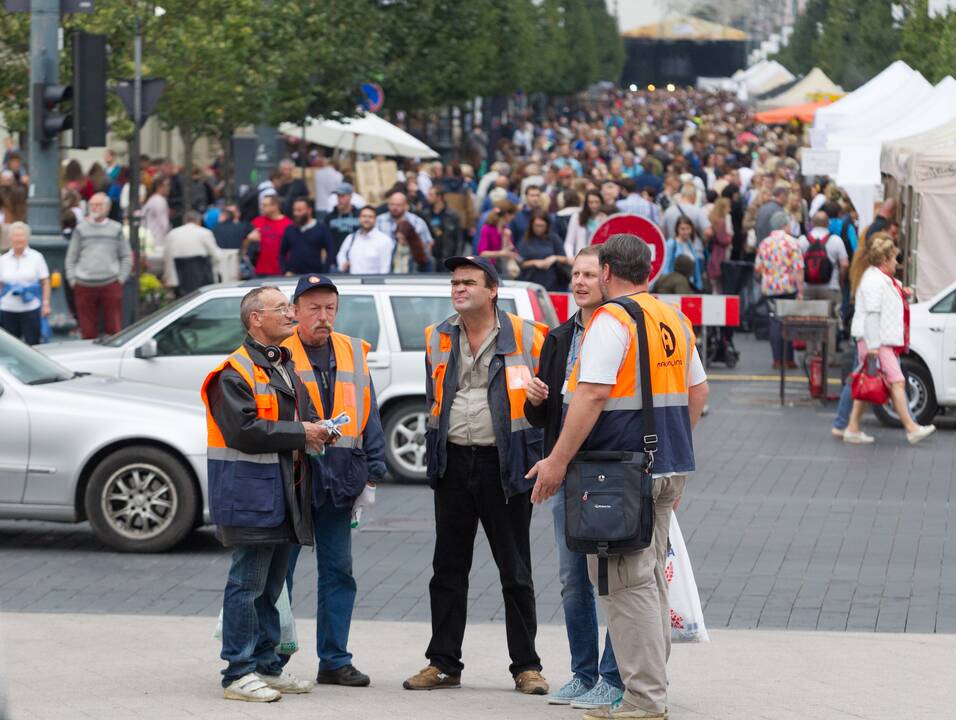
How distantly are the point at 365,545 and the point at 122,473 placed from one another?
148 centimetres

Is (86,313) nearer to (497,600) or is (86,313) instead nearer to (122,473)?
(122,473)

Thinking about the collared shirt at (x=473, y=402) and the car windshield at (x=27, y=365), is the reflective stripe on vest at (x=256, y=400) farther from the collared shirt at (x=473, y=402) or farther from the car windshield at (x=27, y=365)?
the car windshield at (x=27, y=365)

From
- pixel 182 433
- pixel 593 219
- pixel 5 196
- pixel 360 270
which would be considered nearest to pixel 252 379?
pixel 182 433

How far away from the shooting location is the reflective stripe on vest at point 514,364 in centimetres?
764

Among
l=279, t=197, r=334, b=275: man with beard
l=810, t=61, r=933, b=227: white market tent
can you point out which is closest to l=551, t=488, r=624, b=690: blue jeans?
l=279, t=197, r=334, b=275: man with beard

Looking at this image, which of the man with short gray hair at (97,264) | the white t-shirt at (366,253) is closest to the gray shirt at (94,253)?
the man with short gray hair at (97,264)

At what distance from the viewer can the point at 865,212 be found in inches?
1033

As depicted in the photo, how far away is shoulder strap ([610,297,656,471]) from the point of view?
6828 mm

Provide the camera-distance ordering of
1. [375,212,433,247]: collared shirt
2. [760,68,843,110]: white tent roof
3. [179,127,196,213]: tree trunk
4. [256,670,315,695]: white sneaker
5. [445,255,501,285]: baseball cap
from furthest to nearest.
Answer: [760,68,843,110]: white tent roof → [179,127,196,213]: tree trunk → [375,212,433,247]: collared shirt → [445,255,501,285]: baseball cap → [256,670,315,695]: white sneaker

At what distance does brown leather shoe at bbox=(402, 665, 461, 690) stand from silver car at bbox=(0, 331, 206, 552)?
3.70 m

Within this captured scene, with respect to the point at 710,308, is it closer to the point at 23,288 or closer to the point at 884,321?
the point at 884,321

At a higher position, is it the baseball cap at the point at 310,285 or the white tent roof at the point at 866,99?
the white tent roof at the point at 866,99

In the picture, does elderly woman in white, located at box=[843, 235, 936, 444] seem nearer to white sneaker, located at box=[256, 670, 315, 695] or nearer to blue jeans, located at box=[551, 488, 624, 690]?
blue jeans, located at box=[551, 488, 624, 690]

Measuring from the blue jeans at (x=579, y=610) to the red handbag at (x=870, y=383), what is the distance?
9031 millimetres
